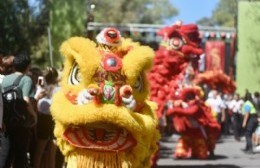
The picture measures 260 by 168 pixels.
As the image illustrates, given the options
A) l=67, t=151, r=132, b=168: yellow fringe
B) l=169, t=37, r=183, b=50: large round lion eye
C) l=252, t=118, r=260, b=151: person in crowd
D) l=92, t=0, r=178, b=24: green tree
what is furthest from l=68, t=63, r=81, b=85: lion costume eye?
l=92, t=0, r=178, b=24: green tree

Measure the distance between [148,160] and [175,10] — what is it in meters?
76.0

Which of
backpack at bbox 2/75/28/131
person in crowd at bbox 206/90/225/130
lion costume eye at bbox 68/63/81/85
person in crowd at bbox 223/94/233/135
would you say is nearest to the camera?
lion costume eye at bbox 68/63/81/85

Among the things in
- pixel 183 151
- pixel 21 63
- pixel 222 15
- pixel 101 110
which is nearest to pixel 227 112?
pixel 183 151

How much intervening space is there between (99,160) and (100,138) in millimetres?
233

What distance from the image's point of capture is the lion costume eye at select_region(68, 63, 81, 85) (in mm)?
7816

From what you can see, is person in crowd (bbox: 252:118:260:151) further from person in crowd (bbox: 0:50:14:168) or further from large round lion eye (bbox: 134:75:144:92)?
large round lion eye (bbox: 134:75:144:92)

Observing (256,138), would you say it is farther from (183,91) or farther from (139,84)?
(139,84)

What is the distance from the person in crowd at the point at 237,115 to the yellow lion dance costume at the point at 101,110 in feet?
53.3

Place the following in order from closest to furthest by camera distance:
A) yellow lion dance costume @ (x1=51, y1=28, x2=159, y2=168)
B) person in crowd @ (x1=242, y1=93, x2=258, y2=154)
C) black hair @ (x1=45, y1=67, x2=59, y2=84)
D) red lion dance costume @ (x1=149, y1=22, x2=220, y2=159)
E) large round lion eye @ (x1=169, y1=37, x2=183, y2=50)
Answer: yellow lion dance costume @ (x1=51, y1=28, x2=159, y2=168), black hair @ (x1=45, y1=67, x2=59, y2=84), red lion dance costume @ (x1=149, y1=22, x2=220, y2=159), large round lion eye @ (x1=169, y1=37, x2=183, y2=50), person in crowd @ (x1=242, y1=93, x2=258, y2=154)

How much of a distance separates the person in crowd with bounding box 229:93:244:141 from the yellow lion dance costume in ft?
53.3

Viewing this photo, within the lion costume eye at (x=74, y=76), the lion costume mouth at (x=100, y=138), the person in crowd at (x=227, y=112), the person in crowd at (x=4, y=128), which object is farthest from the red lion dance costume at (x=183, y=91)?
the person in crowd at (x=227, y=112)

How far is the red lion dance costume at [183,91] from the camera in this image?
45.6 ft

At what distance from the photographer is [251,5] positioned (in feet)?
101

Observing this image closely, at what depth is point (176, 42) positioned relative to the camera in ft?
48.7
